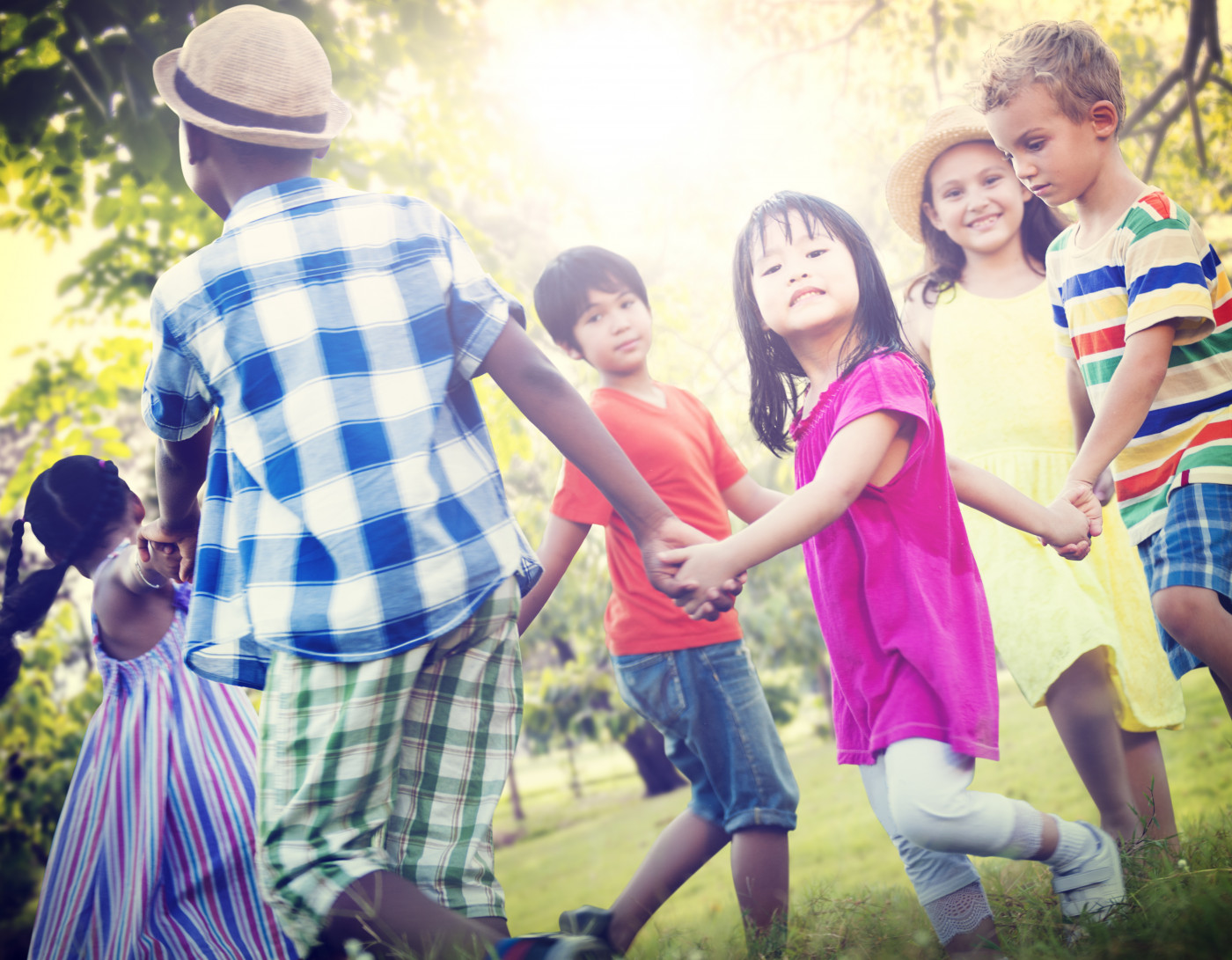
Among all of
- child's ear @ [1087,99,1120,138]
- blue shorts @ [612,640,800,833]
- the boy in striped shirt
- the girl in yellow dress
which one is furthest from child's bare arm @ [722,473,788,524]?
child's ear @ [1087,99,1120,138]

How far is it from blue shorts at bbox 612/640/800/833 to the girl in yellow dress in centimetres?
63

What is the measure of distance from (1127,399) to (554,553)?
4.47ft

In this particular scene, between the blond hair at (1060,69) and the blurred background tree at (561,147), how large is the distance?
1805 millimetres

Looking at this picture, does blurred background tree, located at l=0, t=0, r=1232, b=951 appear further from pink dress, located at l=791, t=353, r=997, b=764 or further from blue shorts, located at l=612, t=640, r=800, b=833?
pink dress, located at l=791, t=353, r=997, b=764

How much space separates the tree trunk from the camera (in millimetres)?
8742

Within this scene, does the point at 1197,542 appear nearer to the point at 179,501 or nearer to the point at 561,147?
the point at 179,501

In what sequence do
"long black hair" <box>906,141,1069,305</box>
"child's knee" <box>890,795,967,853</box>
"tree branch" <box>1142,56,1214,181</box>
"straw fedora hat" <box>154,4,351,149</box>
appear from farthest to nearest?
"tree branch" <box>1142,56,1214,181</box>
"long black hair" <box>906,141,1069,305</box>
"straw fedora hat" <box>154,4,351,149</box>
"child's knee" <box>890,795,967,853</box>

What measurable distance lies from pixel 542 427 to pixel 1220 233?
538 cm

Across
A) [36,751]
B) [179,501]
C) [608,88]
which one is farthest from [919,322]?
[36,751]

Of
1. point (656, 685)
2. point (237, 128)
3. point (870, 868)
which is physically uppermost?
point (237, 128)

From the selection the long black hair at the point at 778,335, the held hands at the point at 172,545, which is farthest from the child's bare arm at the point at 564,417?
the held hands at the point at 172,545

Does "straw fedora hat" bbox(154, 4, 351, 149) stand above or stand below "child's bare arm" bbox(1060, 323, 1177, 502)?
above

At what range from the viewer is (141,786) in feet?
6.93

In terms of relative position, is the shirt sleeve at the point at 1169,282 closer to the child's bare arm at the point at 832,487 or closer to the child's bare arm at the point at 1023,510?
the child's bare arm at the point at 1023,510
